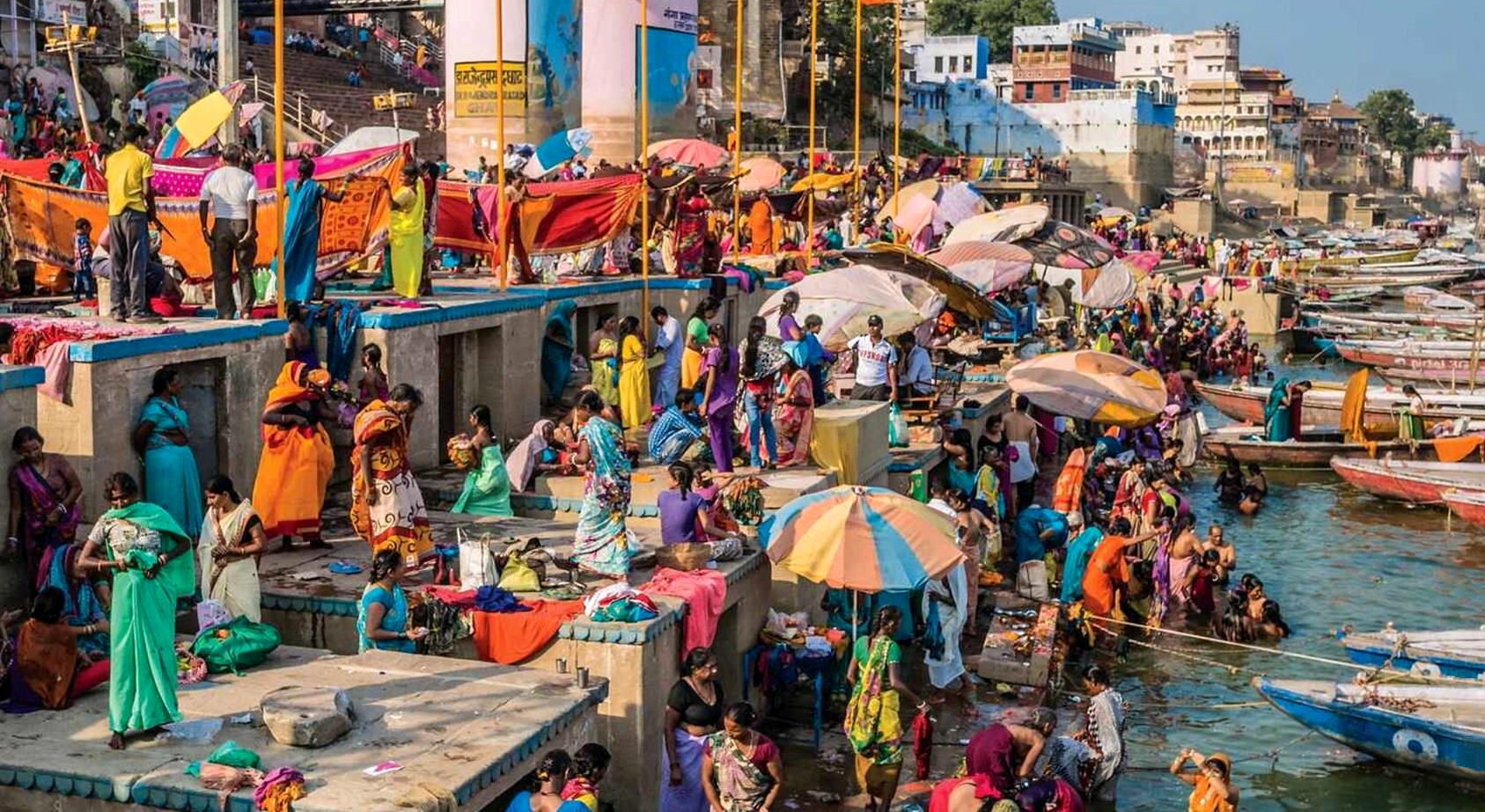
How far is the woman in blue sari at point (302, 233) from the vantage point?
44.0 ft

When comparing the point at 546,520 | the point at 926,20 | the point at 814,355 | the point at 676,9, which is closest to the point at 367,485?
the point at 546,520

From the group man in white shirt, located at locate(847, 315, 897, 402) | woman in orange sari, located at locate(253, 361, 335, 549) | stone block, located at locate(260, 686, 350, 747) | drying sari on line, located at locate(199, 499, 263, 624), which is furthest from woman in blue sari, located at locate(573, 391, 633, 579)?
man in white shirt, located at locate(847, 315, 897, 402)

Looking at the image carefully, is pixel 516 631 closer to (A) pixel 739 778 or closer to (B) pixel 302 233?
(A) pixel 739 778

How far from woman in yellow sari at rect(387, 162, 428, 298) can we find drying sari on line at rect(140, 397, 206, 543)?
4373 mm

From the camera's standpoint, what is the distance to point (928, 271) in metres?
20.9

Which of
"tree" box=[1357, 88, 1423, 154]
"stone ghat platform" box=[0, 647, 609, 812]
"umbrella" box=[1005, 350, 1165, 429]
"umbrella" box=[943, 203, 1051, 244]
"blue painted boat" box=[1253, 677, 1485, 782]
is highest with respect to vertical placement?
"tree" box=[1357, 88, 1423, 154]

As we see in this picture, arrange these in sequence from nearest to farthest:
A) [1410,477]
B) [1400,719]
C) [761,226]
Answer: [1400,719], [1410,477], [761,226]

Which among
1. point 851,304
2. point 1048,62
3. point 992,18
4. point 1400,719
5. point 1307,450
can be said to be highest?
point 992,18

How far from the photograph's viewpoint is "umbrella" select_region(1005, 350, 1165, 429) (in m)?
17.8

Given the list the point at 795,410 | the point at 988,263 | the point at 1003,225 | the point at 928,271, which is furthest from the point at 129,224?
the point at 1003,225

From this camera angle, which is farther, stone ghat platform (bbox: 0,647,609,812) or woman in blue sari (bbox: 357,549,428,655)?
woman in blue sari (bbox: 357,549,428,655)

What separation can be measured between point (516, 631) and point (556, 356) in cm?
706

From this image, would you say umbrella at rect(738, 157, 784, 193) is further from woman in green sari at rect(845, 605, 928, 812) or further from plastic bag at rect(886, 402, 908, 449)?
woman in green sari at rect(845, 605, 928, 812)

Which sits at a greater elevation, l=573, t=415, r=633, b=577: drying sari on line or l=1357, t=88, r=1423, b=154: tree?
l=1357, t=88, r=1423, b=154: tree
